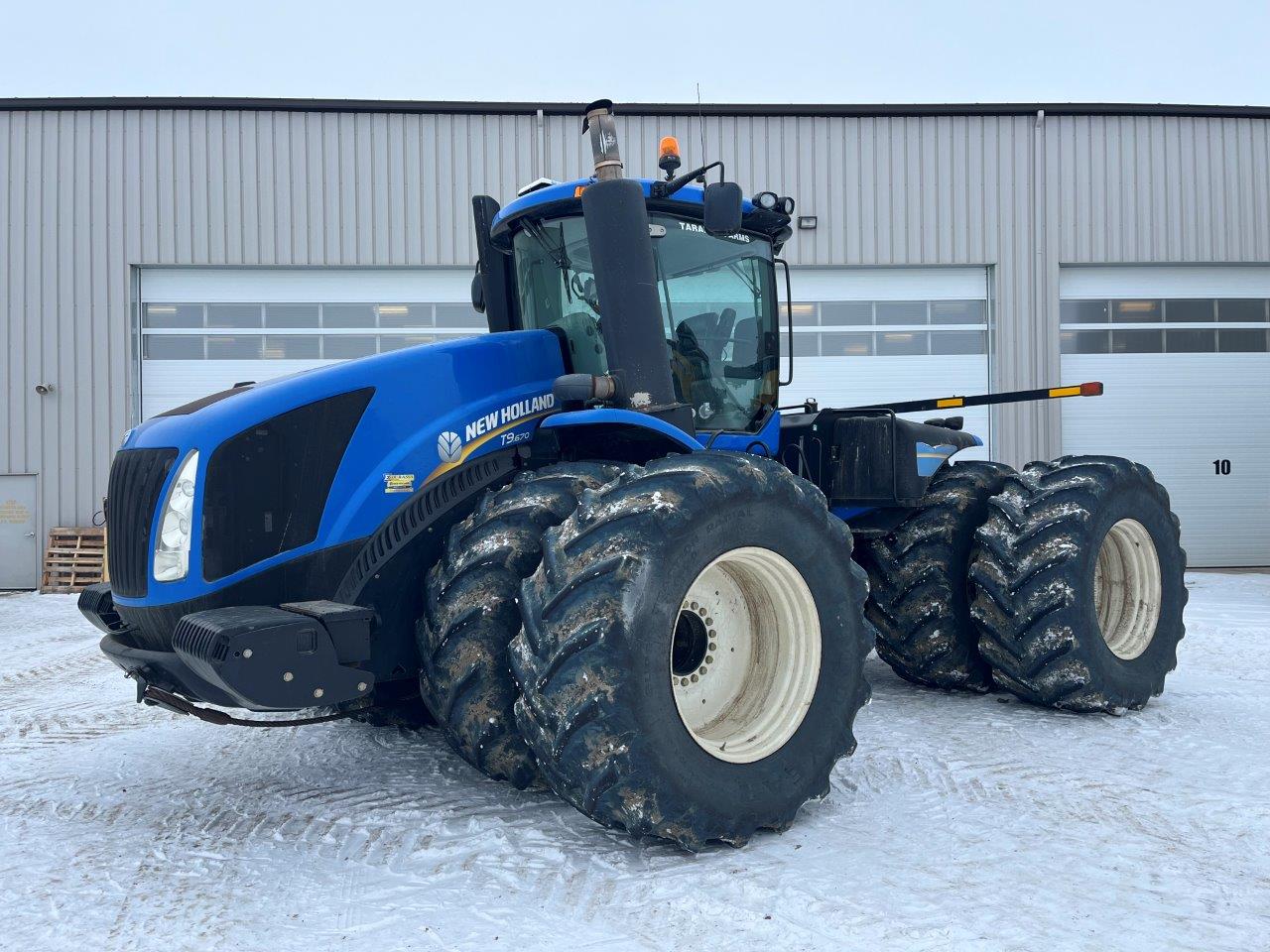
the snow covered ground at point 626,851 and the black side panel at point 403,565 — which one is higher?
the black side panel at point 403,565

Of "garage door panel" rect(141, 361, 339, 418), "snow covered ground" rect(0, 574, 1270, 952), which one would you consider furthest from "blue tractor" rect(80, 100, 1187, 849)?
"garage door panel" rect(141, 361, 339, 418)

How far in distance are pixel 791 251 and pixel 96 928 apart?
14.3 m

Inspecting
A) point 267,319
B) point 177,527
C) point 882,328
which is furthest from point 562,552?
point 267,319

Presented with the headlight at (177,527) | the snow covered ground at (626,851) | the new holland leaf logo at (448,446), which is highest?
the new holland leaf logo at (448,446)

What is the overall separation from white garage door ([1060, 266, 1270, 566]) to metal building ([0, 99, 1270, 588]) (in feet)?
0.12

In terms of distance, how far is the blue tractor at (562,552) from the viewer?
321cm

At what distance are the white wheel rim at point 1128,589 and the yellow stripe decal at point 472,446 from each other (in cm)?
340

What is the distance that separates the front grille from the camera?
12.0 ft

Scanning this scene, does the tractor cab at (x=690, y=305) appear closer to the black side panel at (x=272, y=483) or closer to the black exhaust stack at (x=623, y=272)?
the black exhaust stack at (x=623, y=272)

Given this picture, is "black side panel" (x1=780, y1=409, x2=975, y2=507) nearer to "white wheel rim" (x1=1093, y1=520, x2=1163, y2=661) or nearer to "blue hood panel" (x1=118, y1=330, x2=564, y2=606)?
"white wheel rim" (x1=1093, y1=520, x2=1163, y2=661)

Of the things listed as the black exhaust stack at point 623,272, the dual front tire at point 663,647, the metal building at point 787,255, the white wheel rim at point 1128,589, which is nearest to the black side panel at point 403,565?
the dual front tire at point 663,647

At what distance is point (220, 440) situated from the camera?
357 cm

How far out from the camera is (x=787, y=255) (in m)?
15.9

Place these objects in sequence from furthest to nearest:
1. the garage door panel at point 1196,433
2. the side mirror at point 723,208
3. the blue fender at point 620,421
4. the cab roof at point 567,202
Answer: the garage door panel at point 1196,433, the cab roof at point 567,202, the side mirror at point 723,208, the blue fender at point 620,421
